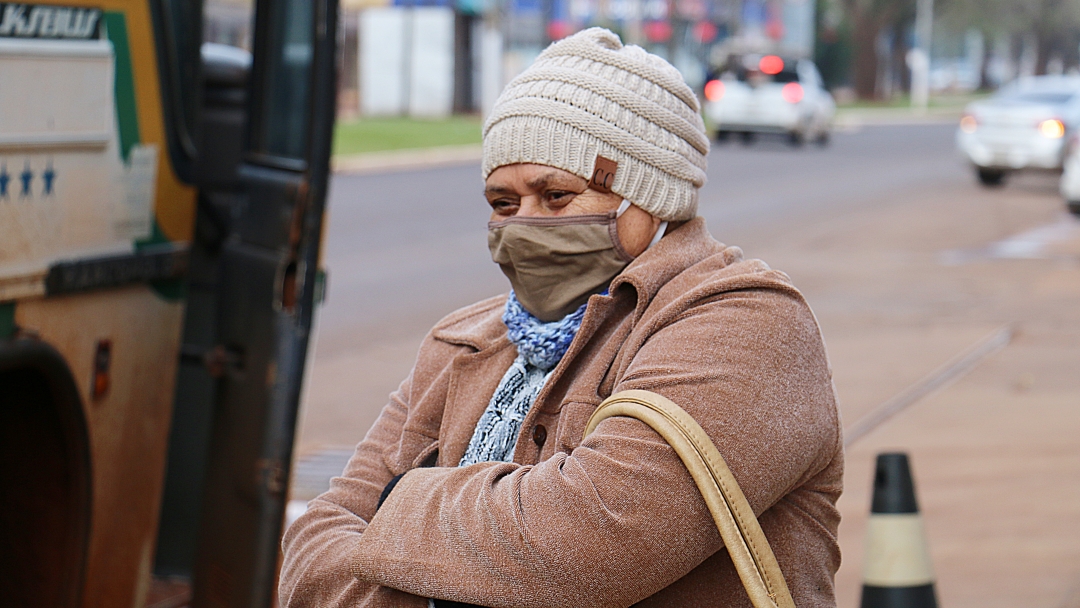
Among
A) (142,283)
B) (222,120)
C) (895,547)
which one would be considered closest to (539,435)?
(895,547)

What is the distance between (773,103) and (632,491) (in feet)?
92.3

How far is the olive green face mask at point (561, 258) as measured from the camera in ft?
6.73

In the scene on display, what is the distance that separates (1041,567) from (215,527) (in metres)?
3.05

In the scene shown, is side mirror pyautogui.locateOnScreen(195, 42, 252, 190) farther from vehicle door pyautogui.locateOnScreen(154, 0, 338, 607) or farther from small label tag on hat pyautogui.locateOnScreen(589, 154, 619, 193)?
small label tag on hat pyautogui.locateOnScreen(589, 154, 619, 193)

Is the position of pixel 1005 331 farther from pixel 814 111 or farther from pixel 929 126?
pixel 929 126

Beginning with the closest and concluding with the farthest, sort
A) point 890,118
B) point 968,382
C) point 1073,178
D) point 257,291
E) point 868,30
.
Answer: point 257,291
point 968,382
point 1073,178
point 890,118
point 868,30

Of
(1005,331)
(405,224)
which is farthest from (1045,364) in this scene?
(405,224)

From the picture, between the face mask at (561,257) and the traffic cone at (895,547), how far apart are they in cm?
147

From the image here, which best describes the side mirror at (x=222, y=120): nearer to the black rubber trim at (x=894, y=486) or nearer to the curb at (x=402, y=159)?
the black rubber trim at (x=894, y=486)

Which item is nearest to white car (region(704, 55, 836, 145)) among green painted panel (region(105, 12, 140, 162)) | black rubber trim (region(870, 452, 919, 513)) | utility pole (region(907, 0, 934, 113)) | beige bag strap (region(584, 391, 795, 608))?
utility pole (region(907, 0, 934, 113))

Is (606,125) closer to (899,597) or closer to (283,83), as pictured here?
(283,83)

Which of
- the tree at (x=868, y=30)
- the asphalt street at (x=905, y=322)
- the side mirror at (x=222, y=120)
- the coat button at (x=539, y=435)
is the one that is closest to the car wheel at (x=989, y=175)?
the asphalt street at (x=905, y=322)

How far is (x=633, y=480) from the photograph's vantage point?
172 cm

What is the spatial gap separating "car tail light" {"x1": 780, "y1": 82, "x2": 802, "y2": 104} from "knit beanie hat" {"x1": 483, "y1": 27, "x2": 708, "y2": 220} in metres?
27.6
